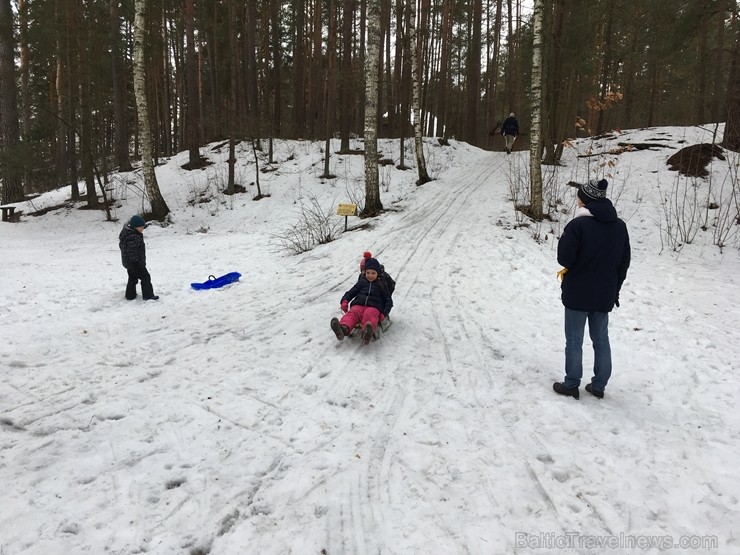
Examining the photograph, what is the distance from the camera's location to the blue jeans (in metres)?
3.89

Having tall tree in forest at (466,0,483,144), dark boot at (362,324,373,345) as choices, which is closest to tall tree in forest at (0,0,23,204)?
dark boot at (362,324,373,345)

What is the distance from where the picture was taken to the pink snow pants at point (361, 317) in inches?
196

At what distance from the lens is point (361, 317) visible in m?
5.16

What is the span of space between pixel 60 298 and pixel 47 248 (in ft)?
21.5

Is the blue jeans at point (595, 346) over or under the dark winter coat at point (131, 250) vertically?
under

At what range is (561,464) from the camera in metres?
3.09

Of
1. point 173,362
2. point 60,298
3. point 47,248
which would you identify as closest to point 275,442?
point 173,362

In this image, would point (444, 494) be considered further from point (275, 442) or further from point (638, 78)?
point (638, 78)

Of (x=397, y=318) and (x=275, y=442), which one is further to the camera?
(x=397, y=318)

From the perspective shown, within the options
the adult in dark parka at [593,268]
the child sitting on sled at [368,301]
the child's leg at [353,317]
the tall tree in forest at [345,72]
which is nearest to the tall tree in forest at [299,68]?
the tall tree in forest at [345,72]

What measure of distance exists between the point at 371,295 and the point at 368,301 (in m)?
0.10

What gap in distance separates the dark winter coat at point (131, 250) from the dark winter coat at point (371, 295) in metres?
3.97

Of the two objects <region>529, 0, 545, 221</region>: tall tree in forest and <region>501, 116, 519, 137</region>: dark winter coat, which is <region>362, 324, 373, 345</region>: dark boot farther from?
<region>501, 116, 519, 137</region>: dark winter coat

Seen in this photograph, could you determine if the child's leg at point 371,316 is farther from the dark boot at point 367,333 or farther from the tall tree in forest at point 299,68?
the tall tree in forest at point 299,68
